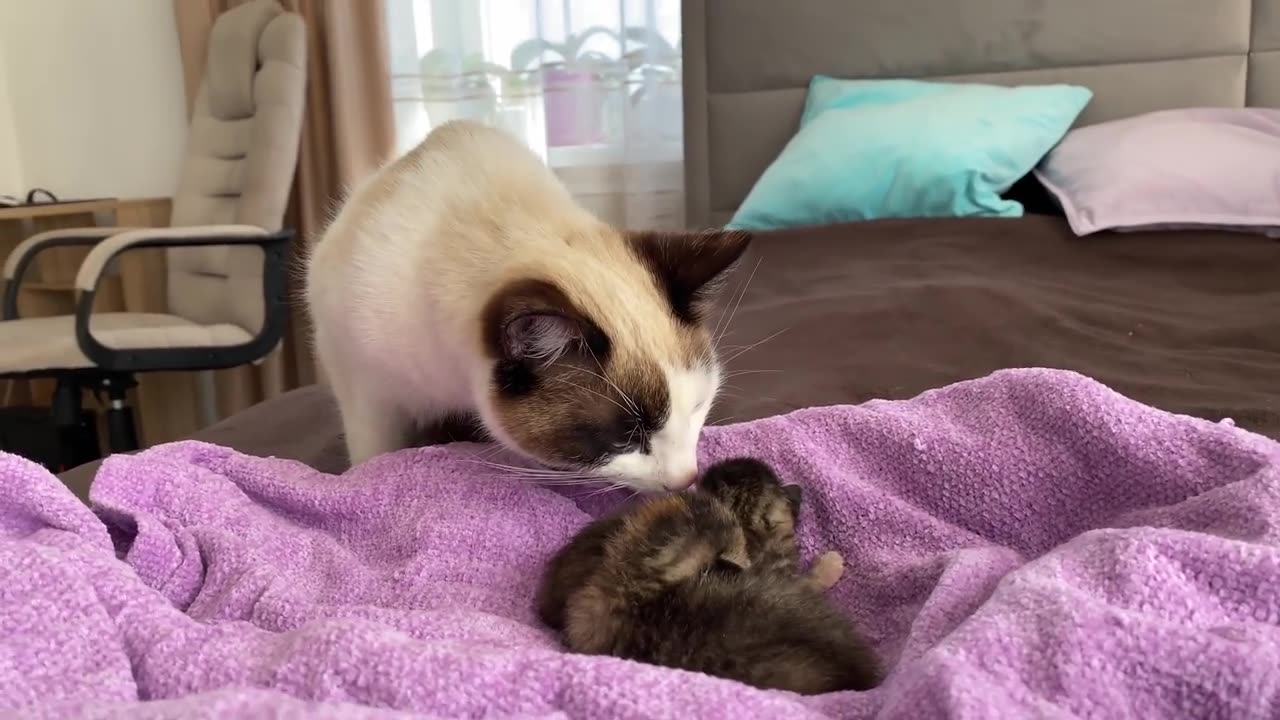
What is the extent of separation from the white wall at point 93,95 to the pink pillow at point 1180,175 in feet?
8.87

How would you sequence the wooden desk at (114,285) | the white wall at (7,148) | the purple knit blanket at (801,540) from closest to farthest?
1. the purple knit blanket at (801,540)
2. the wooden desk at (114,285)
3. the white wall at (7,148)

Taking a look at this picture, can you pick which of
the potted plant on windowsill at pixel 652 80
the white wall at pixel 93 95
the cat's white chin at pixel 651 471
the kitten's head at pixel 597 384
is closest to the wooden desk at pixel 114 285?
the white wall at pixel 93 95

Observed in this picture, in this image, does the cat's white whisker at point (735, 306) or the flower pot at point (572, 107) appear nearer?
the cat's white whisker at point (735, 306)

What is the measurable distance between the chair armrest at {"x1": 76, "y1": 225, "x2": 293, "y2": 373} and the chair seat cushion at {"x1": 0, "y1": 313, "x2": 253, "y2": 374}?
2 centimetres

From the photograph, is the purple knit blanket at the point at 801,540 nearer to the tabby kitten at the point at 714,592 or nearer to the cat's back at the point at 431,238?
the tabby kitten at the point at 714,592

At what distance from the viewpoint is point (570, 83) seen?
2807 mm

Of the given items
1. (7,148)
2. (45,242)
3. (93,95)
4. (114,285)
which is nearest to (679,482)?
(45,242)

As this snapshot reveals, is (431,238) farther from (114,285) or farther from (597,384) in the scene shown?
(114,285)

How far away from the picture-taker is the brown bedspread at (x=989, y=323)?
3.65 feet

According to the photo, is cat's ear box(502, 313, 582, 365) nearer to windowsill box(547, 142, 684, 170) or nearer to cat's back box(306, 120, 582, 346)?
cat's back box(306, 120, 582, 346)

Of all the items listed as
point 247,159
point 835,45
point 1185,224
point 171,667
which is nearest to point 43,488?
point 171,667

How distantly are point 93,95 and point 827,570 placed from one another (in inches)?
127

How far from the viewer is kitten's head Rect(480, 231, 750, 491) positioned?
88cm

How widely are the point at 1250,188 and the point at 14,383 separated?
11.1ft
